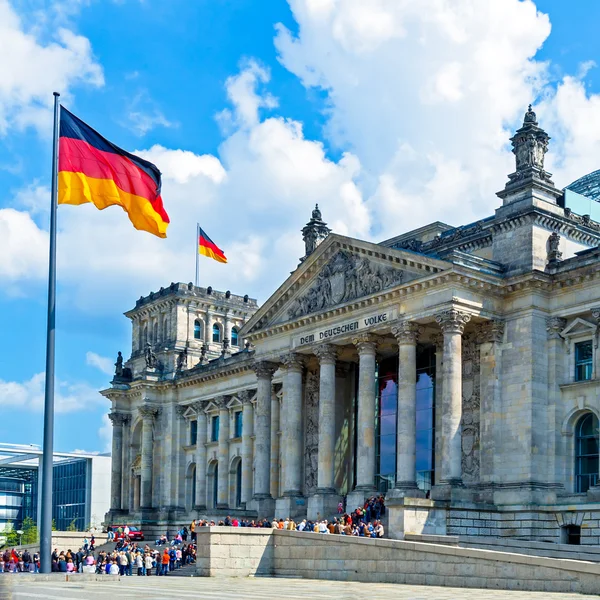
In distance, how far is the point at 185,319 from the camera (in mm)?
86250

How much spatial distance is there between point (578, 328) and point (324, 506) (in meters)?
16.1


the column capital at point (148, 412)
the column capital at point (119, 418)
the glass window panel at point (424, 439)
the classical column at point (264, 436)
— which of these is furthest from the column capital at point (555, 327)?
the column capital at point (119, 418)

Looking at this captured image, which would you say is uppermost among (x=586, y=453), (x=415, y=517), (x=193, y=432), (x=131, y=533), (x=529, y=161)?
(x=529, y=161)

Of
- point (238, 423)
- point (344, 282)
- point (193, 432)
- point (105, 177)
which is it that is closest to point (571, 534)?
point (344, 282)

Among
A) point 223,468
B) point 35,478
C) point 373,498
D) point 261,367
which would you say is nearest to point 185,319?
point 223,468

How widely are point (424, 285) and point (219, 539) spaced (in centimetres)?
1585

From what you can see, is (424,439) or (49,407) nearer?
(49,407)

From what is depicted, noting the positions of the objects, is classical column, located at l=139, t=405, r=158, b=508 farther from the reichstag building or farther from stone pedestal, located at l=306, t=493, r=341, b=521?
stone pedestal, located at l=306, t=493, r=341, b=521

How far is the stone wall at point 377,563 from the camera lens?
3278cm

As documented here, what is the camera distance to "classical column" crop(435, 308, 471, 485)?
164ft

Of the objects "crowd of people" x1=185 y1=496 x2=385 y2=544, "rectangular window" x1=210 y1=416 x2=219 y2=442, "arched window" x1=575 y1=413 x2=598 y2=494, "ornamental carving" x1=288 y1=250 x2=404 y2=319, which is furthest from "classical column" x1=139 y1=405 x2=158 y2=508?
"arched window" x1=575 y1=413 x2=598 y2=494

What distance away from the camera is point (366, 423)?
2147 inches

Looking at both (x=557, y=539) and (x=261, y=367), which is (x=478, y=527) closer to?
(x=557, y=539)

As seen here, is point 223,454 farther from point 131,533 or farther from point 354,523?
point 354,523
